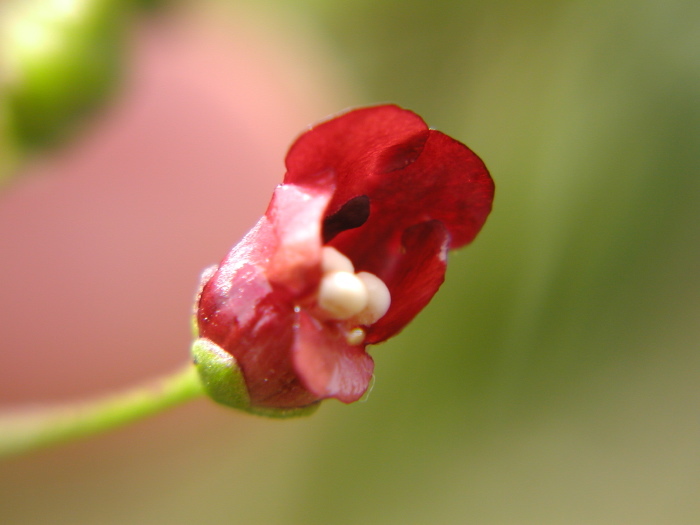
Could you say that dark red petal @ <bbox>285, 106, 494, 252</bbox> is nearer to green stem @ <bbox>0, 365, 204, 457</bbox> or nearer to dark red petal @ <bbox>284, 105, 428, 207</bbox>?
dark red petal @ <bbox>284, 105, 428, 207</bbox>

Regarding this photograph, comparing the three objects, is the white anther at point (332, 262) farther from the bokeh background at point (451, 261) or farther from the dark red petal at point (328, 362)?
the bokeh background at point (451, 261)

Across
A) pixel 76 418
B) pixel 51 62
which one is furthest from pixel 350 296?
pixel 51 62

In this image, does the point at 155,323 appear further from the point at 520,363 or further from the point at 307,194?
the point at 307,194

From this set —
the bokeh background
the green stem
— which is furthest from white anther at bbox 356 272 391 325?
the bokeh background

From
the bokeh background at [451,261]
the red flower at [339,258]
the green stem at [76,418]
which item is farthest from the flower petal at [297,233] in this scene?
the bokeh background at [451,261]

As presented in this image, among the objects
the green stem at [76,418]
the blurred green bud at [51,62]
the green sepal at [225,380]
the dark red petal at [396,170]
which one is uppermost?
the blurred green bud at [51,62]

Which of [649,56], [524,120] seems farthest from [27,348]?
[649,56]
